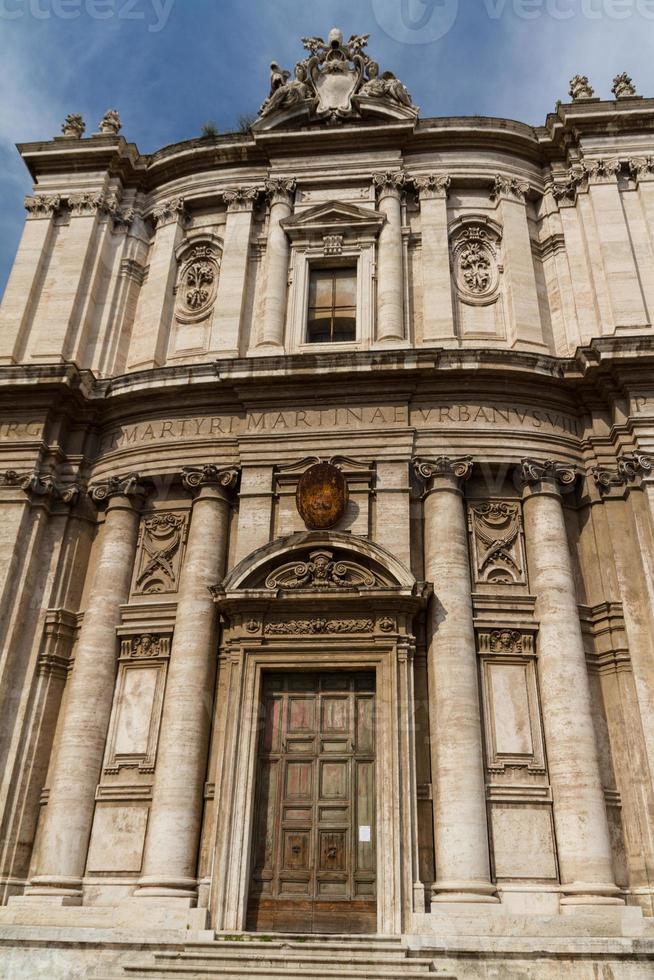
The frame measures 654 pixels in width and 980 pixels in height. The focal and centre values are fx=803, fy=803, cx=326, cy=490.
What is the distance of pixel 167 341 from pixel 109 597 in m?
6.27

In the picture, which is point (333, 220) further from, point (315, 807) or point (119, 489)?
point (315, 807)

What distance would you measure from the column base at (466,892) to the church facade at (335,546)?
0.18 ft

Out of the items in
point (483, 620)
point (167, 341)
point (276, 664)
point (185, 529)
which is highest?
point (167, 341)

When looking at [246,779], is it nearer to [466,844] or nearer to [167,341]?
[466,844]

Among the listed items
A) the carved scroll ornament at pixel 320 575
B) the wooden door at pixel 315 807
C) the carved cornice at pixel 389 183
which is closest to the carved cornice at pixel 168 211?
the carved cornice at pixel 389 183

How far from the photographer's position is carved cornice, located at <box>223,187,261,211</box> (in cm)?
1878

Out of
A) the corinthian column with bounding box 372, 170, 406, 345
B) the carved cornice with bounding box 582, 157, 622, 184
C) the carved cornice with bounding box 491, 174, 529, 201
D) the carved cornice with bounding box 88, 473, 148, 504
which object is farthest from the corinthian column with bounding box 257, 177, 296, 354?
the carved cornice with bounding box 582, 157, 622, 184

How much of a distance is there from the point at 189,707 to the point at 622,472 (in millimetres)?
8671

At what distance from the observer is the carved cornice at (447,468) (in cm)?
1467

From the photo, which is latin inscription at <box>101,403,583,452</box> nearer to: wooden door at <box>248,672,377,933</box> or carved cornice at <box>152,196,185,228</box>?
wooden door at <box>248,672,377,933</box>

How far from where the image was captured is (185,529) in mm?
15430

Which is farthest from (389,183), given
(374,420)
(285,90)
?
(374,420)

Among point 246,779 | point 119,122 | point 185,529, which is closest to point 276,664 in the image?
point 246,779

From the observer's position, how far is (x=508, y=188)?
1823 centimetres
